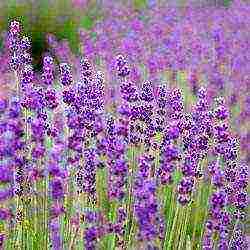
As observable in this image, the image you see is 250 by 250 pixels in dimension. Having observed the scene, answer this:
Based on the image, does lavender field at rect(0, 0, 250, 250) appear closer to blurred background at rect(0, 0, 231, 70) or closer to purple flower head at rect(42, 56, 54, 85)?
purple flower head at rect(42, 56, 54, 85)

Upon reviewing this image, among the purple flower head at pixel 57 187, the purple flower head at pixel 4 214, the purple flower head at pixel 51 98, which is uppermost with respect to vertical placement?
the purple flower head at pixel 51 98

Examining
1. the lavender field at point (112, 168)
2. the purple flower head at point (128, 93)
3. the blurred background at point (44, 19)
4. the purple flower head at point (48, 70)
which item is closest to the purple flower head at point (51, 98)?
the lavender field at point (112, 168)

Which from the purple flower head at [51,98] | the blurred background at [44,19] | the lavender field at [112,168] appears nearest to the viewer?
the lavender field at [112,168]

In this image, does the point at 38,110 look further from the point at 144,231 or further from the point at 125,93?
the point at 144,231

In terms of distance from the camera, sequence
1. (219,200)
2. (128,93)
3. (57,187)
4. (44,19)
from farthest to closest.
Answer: (44,19), (128,93), (219,200), (57,187)

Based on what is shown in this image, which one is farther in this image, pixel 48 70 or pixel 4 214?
pixel 48 70

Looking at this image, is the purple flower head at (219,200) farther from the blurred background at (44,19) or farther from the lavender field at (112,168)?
the blurred background at (44,19)

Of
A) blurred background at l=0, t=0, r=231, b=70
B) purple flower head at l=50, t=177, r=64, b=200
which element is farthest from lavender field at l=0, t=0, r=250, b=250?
blurred background at l=0, t=0, r=231, b=70

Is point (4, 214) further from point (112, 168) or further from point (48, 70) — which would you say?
point (48, 70)

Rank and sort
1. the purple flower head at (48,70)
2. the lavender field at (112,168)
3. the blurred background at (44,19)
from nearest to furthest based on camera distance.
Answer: the lavender field at (112,168)
the purple flower head at (48,70)
the blurred background at (44,19)

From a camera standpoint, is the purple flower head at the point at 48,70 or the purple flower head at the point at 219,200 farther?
the purple flower head at the point at 48,70

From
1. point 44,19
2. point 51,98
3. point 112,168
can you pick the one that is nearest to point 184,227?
point 112,168
